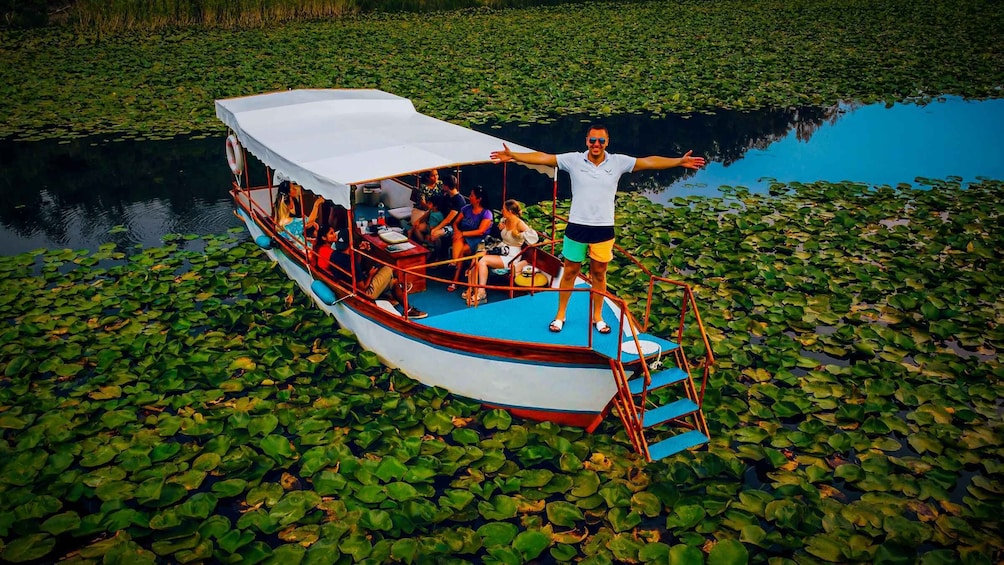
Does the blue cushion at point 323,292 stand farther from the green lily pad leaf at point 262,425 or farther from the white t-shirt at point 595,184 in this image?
the white t-shirt at point 595,184

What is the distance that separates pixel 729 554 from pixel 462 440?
82.0 inches

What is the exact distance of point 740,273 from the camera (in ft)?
26.3

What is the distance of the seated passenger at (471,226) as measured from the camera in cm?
654

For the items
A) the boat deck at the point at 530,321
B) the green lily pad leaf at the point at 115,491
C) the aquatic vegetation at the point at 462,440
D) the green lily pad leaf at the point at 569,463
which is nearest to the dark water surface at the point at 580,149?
the aquatic vegetation at the point at 462,440

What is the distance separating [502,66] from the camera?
19.0m

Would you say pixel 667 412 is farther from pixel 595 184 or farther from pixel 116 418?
pixel 116 418

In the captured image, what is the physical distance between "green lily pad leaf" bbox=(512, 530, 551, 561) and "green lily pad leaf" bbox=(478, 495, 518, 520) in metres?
0.21

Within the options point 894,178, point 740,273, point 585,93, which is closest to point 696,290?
point 740,273

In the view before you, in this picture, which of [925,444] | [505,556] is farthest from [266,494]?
[925,444]

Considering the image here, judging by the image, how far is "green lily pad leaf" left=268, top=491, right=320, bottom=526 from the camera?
4.49 metres

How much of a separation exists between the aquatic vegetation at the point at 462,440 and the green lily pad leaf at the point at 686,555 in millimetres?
19

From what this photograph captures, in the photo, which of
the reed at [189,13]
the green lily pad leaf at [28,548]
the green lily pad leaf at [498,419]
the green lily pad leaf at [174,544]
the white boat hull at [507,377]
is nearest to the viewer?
the green lily pad leaf at [28,548]

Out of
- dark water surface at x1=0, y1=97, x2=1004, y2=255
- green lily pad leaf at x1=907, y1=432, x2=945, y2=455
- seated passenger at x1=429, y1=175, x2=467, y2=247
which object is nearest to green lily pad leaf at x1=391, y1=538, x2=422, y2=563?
seated passenger at x1=429, y1=175, x2=467, y2=247

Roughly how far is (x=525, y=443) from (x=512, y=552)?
1.11 metres
